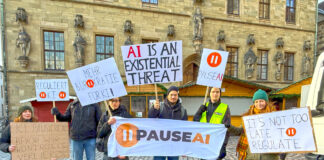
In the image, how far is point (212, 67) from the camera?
3.29m

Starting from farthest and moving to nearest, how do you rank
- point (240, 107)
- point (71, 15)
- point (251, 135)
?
point (71, 15), point (240, 107), point (251, 135)

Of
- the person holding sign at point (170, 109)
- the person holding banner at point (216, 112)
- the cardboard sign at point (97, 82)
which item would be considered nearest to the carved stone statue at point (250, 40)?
the person holding banner at point (216, 112)

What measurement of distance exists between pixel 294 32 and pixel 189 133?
1633cm

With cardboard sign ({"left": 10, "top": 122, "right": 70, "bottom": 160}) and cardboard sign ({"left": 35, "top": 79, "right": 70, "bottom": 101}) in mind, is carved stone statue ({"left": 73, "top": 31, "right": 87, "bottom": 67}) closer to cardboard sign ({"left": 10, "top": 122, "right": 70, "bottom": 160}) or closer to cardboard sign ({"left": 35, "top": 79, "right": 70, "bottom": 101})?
cardboard sign ({"left": 35, "top": 79, "right": 70, "bottom": 101})

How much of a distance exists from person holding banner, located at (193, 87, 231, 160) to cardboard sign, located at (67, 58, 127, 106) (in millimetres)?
1387

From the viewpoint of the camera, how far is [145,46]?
2.99m

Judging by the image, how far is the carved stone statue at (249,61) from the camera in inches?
501

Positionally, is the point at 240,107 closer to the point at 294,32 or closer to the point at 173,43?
the point at 173,43

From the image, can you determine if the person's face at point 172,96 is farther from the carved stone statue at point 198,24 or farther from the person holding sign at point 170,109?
the carved stone statue at point 198,24

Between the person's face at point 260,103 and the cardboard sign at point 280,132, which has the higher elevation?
the person's face at point 260,103

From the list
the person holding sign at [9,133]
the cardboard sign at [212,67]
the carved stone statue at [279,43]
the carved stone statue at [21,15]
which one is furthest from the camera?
the carved stone statue at [279,43]

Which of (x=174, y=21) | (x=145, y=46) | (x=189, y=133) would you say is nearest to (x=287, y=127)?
(x=189, y=133)

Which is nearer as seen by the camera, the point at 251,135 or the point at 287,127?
the point at 287,127

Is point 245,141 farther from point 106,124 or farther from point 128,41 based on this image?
point 128,41
